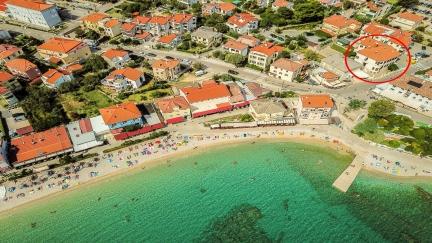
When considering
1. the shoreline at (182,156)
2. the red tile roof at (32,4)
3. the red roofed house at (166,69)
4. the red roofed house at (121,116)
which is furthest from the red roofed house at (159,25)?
the shoreline at (182,156)

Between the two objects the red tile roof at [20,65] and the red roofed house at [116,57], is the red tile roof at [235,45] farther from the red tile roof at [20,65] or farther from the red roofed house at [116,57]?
the red tile roof at [20,65]

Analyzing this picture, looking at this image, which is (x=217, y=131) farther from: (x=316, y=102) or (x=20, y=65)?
(x=20, y=65)

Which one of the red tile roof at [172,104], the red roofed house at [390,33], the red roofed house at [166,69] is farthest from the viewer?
the red roofed house at [390,33]

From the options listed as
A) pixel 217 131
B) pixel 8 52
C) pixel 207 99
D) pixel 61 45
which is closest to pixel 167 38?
pixel 61 45

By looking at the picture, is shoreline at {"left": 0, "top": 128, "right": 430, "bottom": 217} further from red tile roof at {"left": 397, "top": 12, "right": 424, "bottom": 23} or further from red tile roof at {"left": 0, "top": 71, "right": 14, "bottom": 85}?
red tile roof at {"left": 397, "top": 12, "right": 424, "bottom": 23}

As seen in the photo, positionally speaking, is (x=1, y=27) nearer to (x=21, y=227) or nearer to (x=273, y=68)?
(x=21, y=227)

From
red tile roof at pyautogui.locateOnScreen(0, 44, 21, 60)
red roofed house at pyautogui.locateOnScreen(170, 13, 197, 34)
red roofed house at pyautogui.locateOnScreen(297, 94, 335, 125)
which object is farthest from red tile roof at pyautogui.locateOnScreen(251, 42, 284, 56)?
red tile roof at pyautogui.locateOnScreen(0, 44, 21, 60)

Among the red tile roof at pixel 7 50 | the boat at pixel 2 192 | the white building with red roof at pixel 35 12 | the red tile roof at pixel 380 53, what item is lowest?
the boat at pixel 2 192
